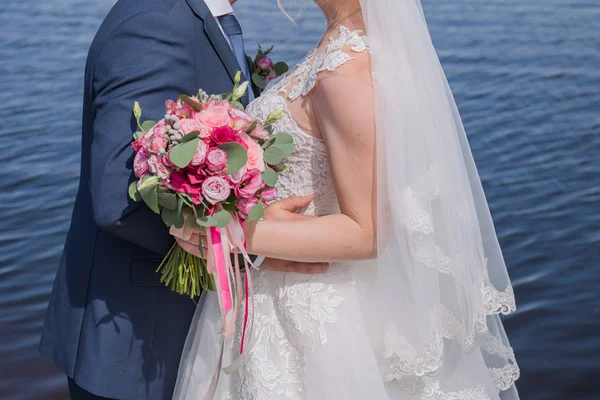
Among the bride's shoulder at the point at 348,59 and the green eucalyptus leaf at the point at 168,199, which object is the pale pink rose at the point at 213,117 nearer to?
the green eucalyptus leaf at the point at 168,199

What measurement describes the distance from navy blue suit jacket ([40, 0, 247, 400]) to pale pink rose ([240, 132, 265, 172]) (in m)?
0.27

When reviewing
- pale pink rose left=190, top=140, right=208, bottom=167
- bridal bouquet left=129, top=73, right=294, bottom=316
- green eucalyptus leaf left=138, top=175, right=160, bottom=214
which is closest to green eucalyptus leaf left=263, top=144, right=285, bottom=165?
bridal bouquet left=129, top=73, right=294, bottom=316

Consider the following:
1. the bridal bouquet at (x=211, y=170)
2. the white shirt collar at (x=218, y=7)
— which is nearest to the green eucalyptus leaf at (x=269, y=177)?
the bridal bouquet at (x=211, y=170)

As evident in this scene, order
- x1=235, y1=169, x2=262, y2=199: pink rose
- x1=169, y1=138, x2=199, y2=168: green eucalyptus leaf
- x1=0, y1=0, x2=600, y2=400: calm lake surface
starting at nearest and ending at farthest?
1. x1=169, y1=138, x2=199, y2=168: green eucalyptus leaf
2. x1=235, y1=169, x2=262, y2=199: pink rose
3. x1=0, y1=0, x2=600, y2=400: calm lake surface

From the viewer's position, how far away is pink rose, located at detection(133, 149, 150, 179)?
205cm

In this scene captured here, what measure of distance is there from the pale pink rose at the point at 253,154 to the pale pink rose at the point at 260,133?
0.03m

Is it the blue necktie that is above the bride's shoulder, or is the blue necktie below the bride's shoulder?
below

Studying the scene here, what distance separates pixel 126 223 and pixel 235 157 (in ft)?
1.19

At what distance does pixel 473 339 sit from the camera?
241cm

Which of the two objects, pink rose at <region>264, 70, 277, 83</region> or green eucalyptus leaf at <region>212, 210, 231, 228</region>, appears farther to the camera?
pink rose at <region>264, 70, 277, 83</region>

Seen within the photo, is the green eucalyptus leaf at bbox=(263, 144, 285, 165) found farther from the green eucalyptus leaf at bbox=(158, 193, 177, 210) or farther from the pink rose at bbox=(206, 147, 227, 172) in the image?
the green eucalyptus leaf at bbox=(158, 193, 177, 210)

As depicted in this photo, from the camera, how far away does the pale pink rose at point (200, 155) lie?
2.01 meters

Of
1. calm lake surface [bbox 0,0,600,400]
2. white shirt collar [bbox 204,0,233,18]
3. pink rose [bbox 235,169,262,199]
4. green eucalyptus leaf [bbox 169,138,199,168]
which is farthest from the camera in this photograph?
calm lake surface [bbox 0,0,600,400]

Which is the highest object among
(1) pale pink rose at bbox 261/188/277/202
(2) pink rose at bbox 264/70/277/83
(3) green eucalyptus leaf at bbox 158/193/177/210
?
(3) green eucalyptus leaf at bbox 158/193/177/210
